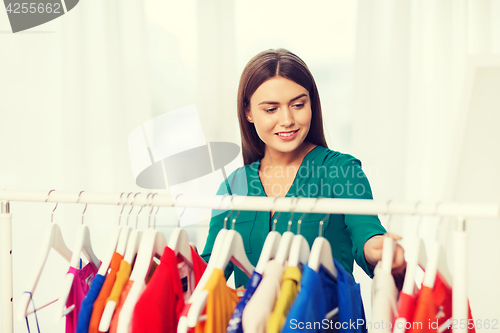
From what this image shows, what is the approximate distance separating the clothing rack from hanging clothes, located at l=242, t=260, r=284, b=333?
135 millimetres

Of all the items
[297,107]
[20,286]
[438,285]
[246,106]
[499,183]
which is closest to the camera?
[438,285]

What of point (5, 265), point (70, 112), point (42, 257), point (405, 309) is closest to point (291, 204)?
point (405, 309)

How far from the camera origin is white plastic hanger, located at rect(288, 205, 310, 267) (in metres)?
0.89

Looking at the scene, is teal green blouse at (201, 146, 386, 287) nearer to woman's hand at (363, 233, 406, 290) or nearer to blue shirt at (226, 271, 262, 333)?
woman's hand at (363, 233, 406, 290)

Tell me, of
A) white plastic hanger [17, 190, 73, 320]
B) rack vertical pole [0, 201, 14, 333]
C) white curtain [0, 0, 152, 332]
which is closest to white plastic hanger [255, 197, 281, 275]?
white plastic hanger [17, 190, 73, 320]

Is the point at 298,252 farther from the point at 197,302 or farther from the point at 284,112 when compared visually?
the point at 284,112

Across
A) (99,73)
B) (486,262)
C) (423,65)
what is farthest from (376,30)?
(99,73)

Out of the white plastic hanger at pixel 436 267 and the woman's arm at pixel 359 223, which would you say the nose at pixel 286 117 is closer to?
the woman's arm at pixel 359 223

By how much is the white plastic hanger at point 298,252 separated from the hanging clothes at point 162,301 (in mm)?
261

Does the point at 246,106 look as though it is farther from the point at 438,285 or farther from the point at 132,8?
the point at 132,8

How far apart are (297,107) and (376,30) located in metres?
1.07

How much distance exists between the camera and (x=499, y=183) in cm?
154

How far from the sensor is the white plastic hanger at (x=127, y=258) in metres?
0.88

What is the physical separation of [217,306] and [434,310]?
0.43 m
